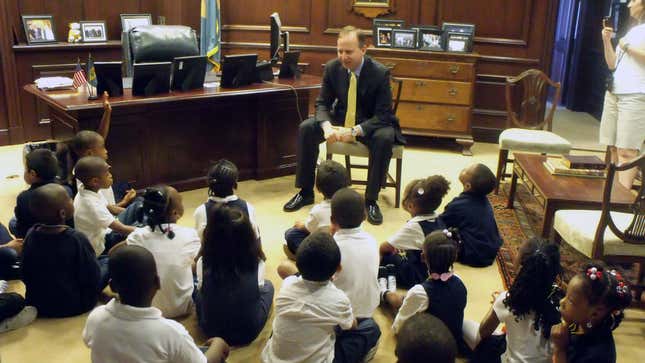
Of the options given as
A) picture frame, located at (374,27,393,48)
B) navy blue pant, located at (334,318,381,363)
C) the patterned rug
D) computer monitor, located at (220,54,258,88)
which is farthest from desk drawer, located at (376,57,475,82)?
navy blue pant, located at (334,318,381,363)

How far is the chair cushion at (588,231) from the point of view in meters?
2.84

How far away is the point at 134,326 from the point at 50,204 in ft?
3.17

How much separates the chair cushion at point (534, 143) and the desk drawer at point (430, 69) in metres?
1.37

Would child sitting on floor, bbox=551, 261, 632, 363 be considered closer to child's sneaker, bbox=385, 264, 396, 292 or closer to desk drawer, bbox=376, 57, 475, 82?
child's sneaker, bbox=385, 264, 396, 292

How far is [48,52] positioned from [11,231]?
2.72 m

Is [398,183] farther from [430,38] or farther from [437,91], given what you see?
[430,38]

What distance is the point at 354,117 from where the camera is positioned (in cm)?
437

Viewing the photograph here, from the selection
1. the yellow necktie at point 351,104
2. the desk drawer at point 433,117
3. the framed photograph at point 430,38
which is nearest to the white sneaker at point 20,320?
the yellow necktie at point 351,104

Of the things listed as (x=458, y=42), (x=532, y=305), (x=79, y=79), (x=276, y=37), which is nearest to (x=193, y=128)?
(x=79, y=79)

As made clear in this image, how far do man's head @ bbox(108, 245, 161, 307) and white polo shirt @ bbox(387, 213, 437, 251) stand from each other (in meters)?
1.45

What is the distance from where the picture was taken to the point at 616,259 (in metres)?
2.87

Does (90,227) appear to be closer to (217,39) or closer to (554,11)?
(217,39)

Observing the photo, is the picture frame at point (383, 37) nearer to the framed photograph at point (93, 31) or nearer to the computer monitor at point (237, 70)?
the computer monitor at point (237, 70)

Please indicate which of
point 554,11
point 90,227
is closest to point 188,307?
point 90,227
